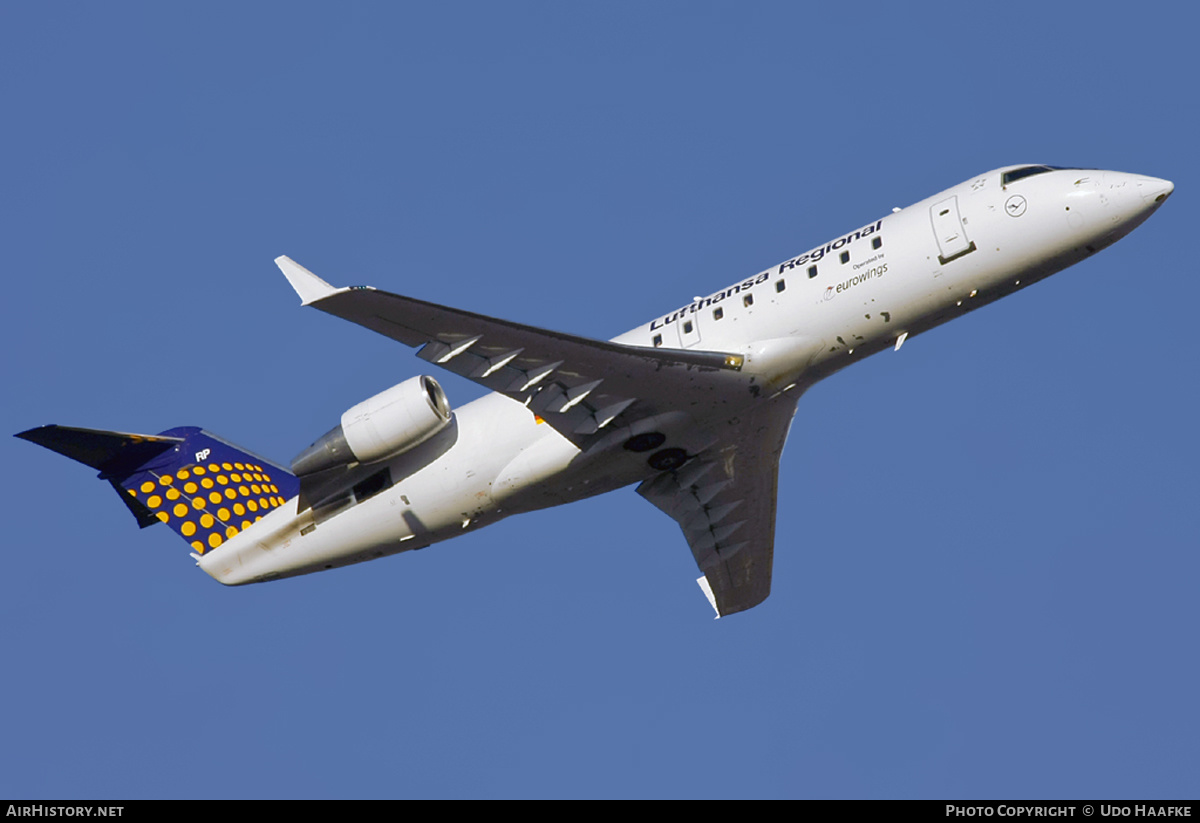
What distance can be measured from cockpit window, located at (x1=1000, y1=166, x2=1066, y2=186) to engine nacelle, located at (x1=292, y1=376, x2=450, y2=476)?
11066 mm

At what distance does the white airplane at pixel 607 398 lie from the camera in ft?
90.9

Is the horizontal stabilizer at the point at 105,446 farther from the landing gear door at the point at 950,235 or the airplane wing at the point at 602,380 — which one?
the landing gear door at the point at 950,235

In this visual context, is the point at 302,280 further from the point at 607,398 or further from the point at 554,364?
the point at 607,398

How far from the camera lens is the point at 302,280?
26.2 metres

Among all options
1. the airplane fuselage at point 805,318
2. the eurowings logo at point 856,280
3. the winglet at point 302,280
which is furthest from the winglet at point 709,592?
the winglet at point 302,280

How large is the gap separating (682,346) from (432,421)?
16.0 ft

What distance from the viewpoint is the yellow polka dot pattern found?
32.7 m

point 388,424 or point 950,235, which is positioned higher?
point 950,235

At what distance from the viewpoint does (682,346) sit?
96.3ft

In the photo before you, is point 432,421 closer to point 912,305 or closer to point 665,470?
point 665,470

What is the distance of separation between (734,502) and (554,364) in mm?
6904

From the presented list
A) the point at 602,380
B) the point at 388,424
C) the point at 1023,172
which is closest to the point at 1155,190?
the point at 1023,172

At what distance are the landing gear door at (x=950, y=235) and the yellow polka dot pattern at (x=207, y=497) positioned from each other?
14194mm

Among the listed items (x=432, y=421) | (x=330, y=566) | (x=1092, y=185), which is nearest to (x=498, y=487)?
(x=432, y=421)
